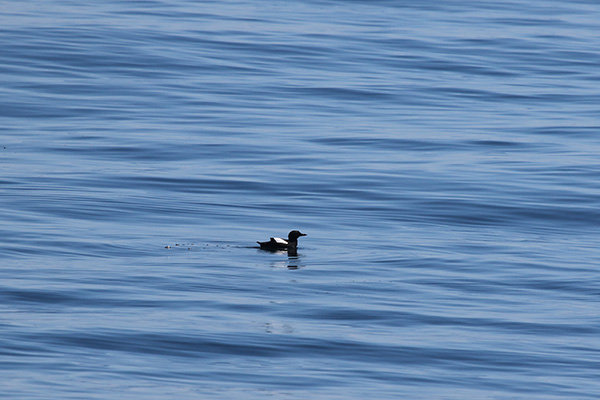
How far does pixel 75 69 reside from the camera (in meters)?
34.1

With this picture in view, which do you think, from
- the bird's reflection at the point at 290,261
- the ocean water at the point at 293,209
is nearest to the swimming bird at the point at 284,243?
the bird's reflection at the point at 290,261

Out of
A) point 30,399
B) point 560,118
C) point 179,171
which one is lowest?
point 30,399

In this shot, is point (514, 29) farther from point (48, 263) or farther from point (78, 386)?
point (78, 386)

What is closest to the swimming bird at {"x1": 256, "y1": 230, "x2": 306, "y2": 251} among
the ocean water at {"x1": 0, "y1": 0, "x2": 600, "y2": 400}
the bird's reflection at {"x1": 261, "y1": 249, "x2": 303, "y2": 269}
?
the bird's reflection at {"x1": 261, "y1": 249, "x2": 303, "y2": 269}

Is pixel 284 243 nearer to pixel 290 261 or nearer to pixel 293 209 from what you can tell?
pixel 290 261

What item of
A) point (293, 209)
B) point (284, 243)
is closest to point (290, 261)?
point (284, 243)

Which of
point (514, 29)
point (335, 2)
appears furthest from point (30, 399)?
point (335, 2)

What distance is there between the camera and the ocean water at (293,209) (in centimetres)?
1243

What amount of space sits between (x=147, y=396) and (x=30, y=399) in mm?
1032

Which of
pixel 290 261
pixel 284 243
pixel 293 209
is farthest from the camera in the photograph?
pixel 293 209

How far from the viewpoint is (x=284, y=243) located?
17266 millimetres

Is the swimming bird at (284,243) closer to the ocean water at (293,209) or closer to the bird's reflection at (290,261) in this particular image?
the bird's reflection at (290,261)

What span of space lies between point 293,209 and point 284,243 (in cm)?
365

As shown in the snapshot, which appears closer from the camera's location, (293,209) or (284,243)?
(284,243)
